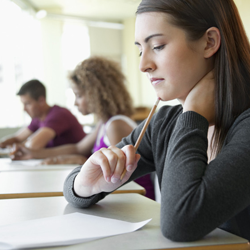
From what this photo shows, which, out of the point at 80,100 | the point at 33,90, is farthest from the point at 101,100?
the point at 33,90

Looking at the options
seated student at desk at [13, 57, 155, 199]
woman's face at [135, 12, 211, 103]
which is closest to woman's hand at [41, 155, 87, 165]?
seated student at desk at [13, 57, 155, 199]

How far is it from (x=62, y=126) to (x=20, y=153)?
2.02 ft

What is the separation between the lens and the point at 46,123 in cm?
295

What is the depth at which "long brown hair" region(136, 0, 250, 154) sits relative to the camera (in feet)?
2.82

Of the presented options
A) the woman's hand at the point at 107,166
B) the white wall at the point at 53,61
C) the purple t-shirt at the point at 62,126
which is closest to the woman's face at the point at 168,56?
the woman's hand at the point at 107,166

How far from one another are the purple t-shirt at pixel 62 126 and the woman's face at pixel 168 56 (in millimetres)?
2130

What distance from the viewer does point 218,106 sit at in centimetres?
86

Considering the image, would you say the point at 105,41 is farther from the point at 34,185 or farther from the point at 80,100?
the point at 34,185

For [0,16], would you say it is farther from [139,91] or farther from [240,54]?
[240,54]

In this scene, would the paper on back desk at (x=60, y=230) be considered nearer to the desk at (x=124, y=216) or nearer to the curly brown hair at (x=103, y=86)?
the desk at (x=124, y=216)

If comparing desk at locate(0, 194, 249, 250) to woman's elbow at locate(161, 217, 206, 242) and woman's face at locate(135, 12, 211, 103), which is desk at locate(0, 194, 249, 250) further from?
woman's face at locate(135, 12, 211, 103)

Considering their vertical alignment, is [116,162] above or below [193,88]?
below

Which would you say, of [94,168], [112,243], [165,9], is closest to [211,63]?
[165,9]

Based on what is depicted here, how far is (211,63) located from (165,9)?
195 mm
